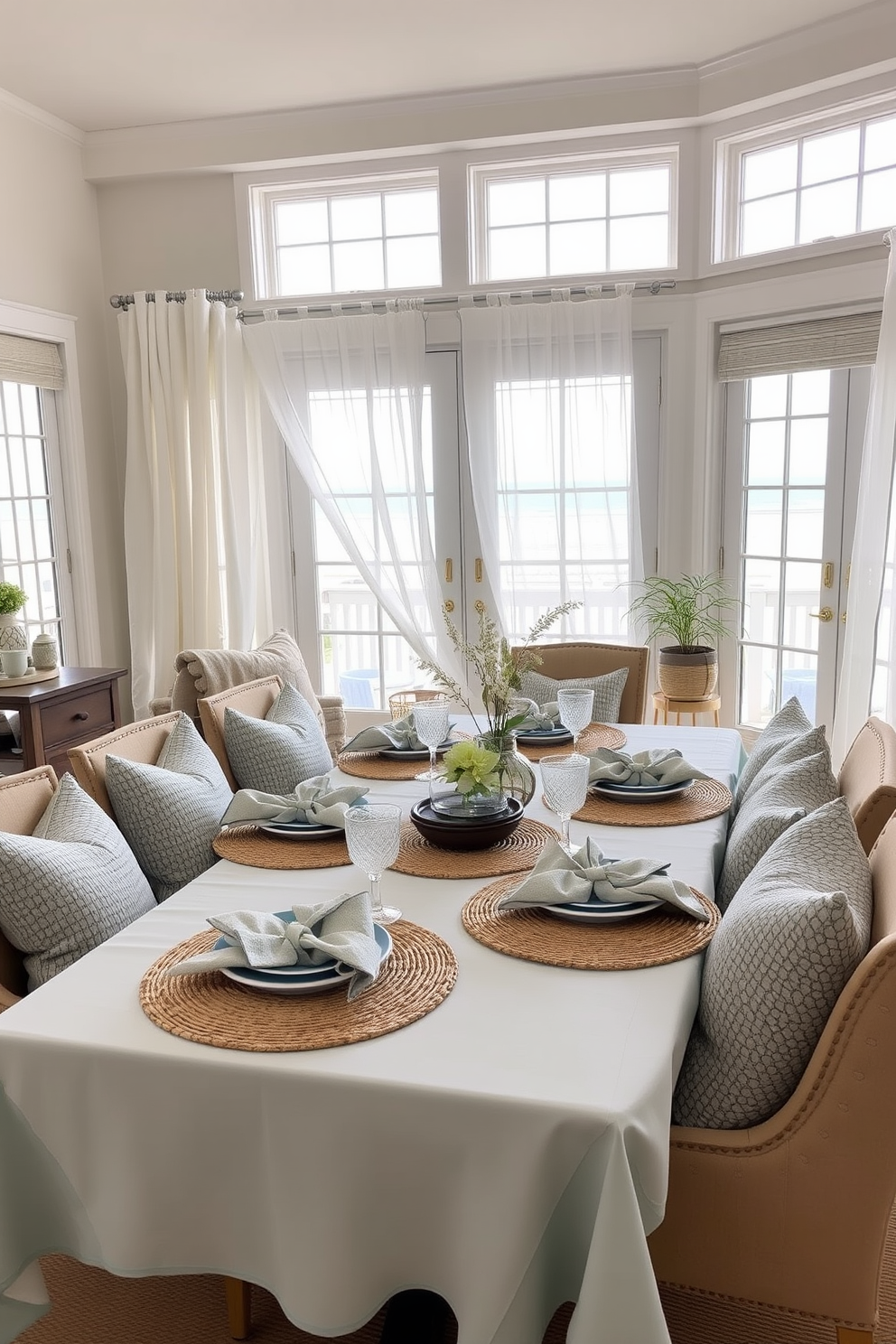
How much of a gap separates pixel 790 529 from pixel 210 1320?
3623 millimetres

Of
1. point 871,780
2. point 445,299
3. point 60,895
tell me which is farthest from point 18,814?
point 445,299

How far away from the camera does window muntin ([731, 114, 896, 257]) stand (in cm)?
385

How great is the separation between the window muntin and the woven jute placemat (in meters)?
2.76

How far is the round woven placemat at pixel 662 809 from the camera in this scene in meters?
2.14

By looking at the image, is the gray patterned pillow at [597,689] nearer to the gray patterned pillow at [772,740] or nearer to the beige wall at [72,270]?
the gray patterned pillow at [772,740]

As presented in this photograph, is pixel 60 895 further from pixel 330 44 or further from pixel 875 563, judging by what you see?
pixel 330 44

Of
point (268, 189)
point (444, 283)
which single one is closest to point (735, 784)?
point (444, 283)

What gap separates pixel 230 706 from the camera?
2936 millimetres

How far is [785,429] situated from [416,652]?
6.22 feet

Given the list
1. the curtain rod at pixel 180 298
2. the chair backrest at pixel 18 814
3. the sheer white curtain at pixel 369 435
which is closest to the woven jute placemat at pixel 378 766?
the chair backrest at pixel 18 814

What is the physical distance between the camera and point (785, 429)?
425cm

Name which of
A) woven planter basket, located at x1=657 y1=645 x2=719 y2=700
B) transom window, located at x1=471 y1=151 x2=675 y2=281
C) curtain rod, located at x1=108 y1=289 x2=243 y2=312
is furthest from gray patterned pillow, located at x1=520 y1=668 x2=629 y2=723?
curtain rod, located at x1=108 y1=289 x2=243 y2=312

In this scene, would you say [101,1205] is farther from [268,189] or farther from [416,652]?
[268,189]

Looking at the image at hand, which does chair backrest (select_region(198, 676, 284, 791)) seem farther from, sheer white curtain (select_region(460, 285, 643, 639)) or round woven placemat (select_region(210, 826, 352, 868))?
sheer white curtain (select_region(460, 285, 643, 639))
